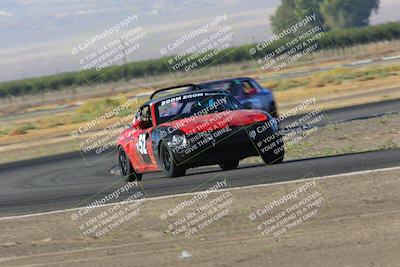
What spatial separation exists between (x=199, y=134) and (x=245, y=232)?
491cm

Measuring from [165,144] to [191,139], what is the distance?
0.56m

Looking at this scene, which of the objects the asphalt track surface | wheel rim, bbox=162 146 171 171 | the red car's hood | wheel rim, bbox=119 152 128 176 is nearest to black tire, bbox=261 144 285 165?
the asphalt track surface

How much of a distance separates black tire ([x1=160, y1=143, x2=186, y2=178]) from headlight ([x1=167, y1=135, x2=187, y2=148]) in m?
0.15

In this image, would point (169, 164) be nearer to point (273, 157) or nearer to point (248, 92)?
point (273, 157)

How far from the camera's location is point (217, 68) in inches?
4316

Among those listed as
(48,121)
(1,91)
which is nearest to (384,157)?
(48,121)

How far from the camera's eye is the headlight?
13922mm

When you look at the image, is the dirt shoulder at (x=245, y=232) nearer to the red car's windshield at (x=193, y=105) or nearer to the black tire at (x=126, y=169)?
the red car's windshield at (x=193, y=105)

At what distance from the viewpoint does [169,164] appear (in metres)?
14.6

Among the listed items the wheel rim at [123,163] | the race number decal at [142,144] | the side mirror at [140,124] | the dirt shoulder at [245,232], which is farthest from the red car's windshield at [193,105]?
the dirt shoulder at [245,232]

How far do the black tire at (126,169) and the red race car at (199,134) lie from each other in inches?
17.7

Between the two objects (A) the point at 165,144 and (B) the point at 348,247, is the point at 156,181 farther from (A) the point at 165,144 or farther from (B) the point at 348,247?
(B) the point at 348,247

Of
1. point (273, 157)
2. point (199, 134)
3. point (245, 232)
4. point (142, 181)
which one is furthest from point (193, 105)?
point (245, 232)

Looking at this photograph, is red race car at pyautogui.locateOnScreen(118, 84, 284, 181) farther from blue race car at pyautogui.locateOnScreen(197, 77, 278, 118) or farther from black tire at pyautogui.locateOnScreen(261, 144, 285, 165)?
blue race car at pyautogui.locateOnScreen(197, 77, 278, 118)
